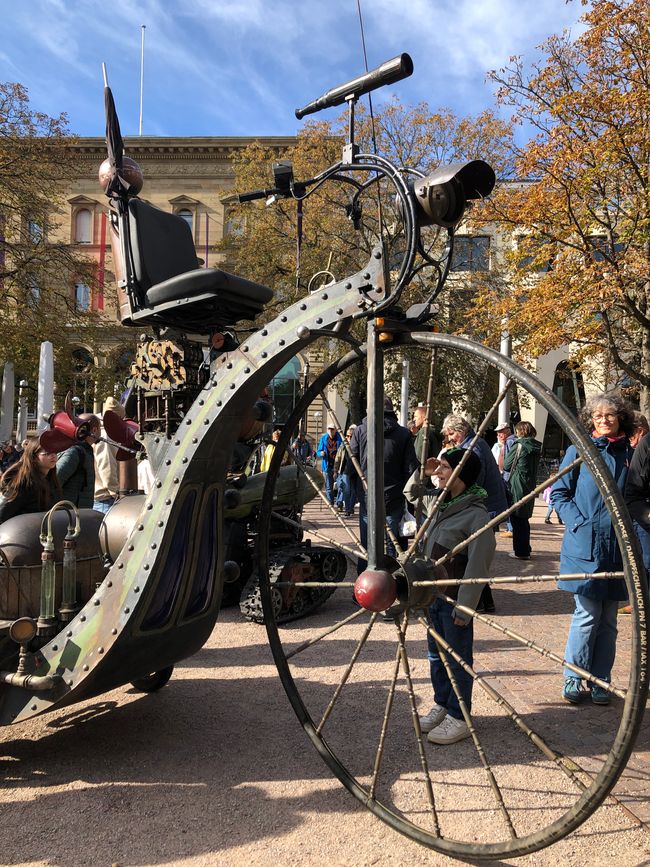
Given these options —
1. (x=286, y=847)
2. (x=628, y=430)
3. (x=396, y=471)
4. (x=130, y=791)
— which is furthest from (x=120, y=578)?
(x=396, y=471)

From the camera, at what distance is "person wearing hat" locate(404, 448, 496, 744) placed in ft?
11.9

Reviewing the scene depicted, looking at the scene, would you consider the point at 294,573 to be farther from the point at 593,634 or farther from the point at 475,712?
the point at 593,634

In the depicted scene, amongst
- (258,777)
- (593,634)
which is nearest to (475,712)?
(593,634)

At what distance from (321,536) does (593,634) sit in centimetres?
191

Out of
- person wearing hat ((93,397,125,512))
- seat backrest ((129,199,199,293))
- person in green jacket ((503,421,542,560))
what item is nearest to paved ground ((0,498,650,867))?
seat backrest ((129,199,199,293))

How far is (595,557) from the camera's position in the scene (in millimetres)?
4113

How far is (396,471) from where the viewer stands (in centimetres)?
646

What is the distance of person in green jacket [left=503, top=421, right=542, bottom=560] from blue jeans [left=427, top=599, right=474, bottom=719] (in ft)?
17.1

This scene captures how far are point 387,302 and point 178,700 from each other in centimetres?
273

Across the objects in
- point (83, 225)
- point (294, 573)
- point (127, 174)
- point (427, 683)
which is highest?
point (83, 225)

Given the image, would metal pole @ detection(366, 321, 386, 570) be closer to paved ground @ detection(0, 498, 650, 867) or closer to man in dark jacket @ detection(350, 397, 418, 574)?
paved ground @ detection(0, 498, 650, 867)

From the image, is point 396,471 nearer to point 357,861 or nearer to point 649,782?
point 649,782

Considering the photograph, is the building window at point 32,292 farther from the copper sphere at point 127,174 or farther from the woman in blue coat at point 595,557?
the woman in blue coat at point 595,557

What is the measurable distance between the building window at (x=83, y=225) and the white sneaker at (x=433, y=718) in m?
33.9
